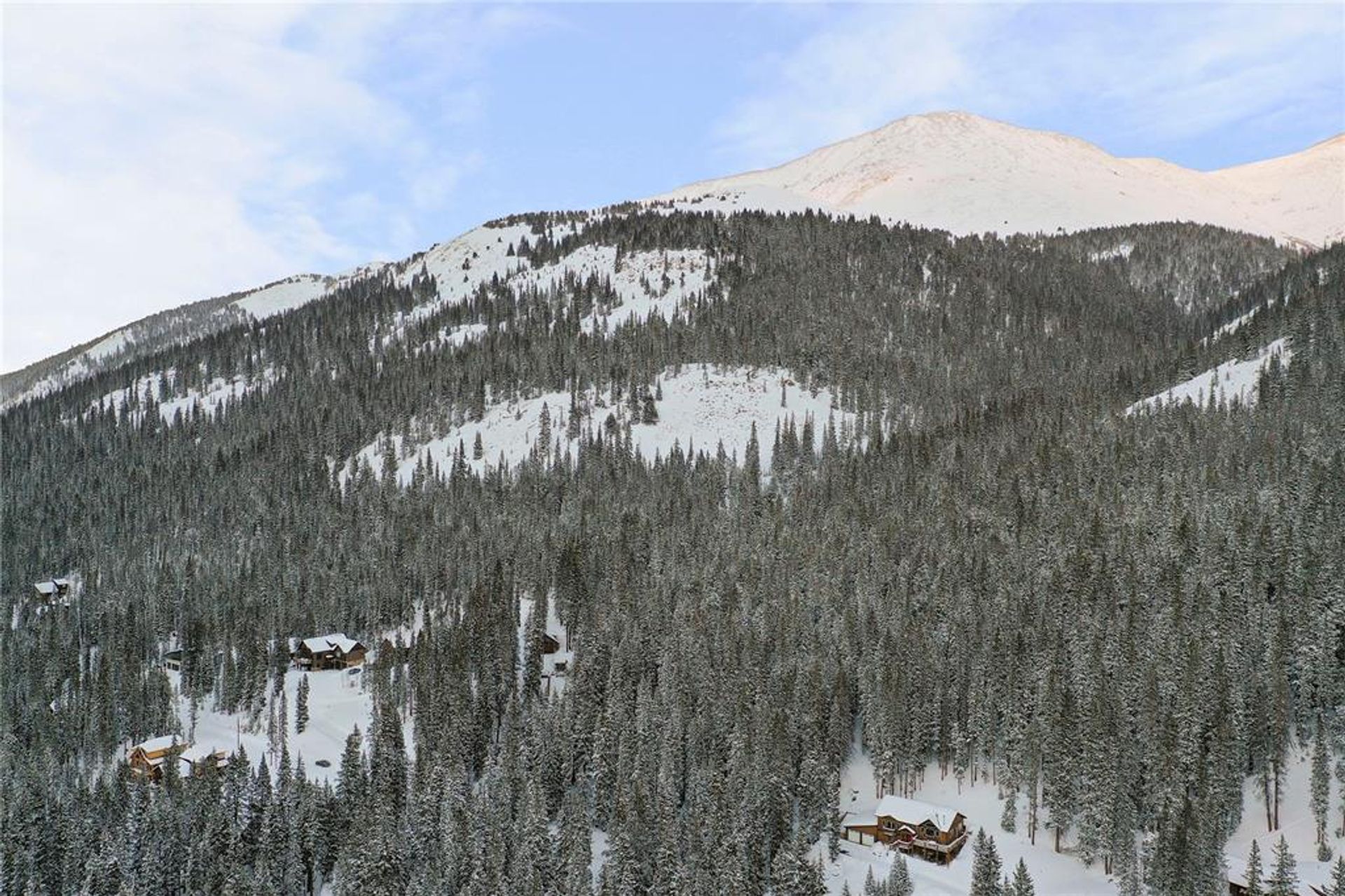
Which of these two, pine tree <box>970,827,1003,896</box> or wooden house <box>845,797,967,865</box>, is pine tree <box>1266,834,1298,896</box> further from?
wooden house <box>845,797,967,865</box>

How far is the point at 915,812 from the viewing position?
83.4m

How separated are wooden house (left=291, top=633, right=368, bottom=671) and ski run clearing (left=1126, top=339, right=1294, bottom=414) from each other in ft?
433

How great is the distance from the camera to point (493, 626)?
11838cm

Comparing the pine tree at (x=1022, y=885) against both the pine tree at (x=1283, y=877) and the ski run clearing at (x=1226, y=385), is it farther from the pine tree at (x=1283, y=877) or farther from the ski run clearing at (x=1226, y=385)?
the ski run clearing at (x=1226, y=385)

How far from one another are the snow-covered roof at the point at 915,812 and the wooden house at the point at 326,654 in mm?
81290

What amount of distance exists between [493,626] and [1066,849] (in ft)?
228

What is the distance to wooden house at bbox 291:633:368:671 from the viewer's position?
132625 mm

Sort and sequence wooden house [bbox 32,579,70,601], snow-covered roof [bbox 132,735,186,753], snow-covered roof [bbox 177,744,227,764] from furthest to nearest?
wooden house [bbox 32,579,70,601] → snow-covered roof [bbox 132,735,186,753] → snow-covered roof [bbox 177,744,227,764]

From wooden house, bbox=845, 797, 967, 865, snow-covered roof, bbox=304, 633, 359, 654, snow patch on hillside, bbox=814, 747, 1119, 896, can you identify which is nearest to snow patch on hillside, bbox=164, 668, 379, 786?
snow-covered roof, bbox=304, 633, 359, 654

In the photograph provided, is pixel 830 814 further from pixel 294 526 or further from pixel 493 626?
pixel 294 526

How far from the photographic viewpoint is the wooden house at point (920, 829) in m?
81.4

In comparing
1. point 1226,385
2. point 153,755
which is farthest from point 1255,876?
point 1226,385

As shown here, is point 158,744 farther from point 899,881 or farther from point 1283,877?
point 1283,877

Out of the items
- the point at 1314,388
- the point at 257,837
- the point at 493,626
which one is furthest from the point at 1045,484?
the point at 257,837
